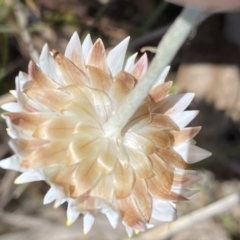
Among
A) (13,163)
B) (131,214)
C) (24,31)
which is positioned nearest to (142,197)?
(131,214)

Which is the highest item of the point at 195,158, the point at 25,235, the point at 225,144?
the point at 195,158

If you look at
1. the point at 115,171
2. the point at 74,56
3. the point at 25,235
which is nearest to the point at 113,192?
the point at 115,171

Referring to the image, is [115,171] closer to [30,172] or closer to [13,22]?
[30,172]

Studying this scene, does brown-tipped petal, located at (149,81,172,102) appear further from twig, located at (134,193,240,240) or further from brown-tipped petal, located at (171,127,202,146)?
→ twig, located at (134,193,240,240)

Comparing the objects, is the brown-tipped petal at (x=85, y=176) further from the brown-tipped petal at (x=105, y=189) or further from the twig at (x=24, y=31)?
the twig at (x=24, y=31)

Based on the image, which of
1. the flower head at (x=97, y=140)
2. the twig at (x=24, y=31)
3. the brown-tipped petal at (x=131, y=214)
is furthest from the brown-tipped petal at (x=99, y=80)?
the twig at (x=24, y=31)

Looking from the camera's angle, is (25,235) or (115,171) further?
(25,235)
